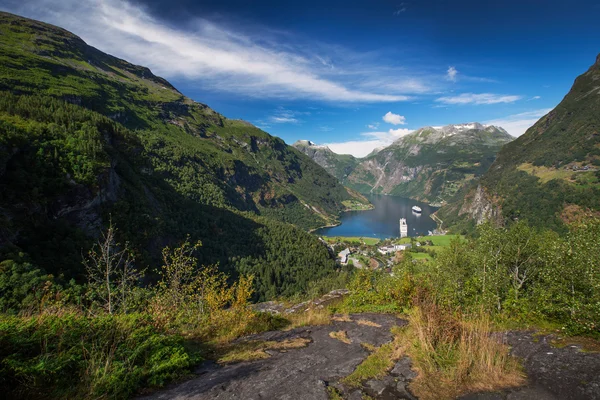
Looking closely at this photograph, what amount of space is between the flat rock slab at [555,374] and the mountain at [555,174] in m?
83.9

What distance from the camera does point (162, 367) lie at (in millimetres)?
5559

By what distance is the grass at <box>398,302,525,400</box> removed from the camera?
4.70 m

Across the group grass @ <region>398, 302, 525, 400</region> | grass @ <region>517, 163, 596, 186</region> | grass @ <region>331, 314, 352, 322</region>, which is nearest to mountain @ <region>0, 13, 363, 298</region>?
grass @ <region>331, 314, 352, 322</region>

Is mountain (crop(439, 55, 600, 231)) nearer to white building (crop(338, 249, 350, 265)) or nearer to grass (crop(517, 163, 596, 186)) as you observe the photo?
grass (crop(517, 163, 596, 186))

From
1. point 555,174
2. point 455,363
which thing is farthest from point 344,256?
point 455,363

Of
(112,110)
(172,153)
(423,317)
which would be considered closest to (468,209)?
(172,153)

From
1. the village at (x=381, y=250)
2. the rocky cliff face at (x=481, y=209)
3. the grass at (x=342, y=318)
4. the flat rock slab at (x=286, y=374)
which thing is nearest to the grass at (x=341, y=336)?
the flat rock slab at (x=286, y=374)

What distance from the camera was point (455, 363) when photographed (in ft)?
16.9

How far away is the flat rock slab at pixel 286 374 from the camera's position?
16.5 ft

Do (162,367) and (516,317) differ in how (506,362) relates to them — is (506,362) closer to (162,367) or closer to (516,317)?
(516,317)

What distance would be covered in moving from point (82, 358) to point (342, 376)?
534 centimetres

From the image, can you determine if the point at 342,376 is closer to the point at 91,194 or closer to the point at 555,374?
the point at 555,374

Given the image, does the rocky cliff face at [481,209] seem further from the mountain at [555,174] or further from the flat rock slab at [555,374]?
the flat rock slab at [555,374]

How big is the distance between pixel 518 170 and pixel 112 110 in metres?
261
